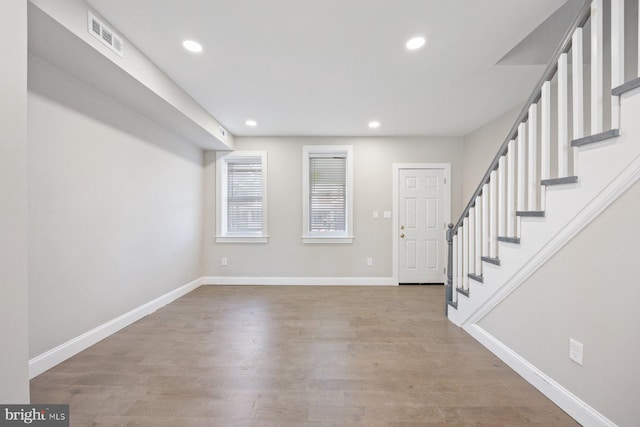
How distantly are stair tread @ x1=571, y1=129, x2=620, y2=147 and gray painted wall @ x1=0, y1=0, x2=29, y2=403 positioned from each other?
2933mm

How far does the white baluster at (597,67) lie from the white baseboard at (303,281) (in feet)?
11.3

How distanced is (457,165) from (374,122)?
5.84 feet

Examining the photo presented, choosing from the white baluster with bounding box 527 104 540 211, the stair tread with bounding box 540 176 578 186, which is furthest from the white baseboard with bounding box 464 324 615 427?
the stair tread with bounding box 540 176 578 186

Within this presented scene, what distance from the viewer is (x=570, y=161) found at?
2.59 metres

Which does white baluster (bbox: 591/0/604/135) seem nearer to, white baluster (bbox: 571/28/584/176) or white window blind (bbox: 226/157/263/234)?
white baluster (bbox: 571/28/584/176)

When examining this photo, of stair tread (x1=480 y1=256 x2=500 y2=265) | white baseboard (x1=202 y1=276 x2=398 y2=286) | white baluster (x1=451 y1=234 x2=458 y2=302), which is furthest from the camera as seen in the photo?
white baseboard (x1=202 y1=276 x2=398 y2=286)

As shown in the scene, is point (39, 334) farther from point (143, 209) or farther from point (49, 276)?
point (143, 209)

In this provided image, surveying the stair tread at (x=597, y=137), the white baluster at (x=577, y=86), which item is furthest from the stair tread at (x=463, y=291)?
the stair tread at (x=597, y=137)

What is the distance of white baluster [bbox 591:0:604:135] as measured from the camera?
4.69ft

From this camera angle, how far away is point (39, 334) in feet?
6.32

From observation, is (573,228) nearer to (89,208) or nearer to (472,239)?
(472,239)

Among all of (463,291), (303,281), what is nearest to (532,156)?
(463,291)

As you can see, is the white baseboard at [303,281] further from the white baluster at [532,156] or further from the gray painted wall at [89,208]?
the white baluster at [532,156]

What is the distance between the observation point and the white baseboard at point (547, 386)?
1436 millimetres
